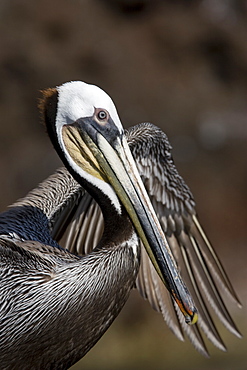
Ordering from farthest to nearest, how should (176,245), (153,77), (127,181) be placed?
1. (153,77)
2. (176,245)
3. (127,181)

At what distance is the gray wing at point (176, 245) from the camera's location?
17.6 feet

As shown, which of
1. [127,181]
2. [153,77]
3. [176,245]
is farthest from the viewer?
[153,77]

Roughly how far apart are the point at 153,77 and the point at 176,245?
466 cm

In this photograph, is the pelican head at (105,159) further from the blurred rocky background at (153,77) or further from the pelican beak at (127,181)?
the blurred rocky background at (153,77)

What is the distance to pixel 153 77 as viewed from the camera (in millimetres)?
9875

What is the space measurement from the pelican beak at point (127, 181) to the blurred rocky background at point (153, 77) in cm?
500

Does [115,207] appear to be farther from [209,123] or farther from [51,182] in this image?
[209,123]

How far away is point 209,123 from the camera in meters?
9.66

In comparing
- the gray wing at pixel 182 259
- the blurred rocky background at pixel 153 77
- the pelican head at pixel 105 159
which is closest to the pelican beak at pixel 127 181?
the pelican head at pixel 105 159

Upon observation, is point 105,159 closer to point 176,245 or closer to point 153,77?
point 176,245

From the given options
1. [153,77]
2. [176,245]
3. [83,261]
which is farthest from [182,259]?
[153,77]

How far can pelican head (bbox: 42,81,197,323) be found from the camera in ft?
13.0

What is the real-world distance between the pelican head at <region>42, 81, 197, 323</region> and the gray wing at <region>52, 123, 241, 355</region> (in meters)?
1.15

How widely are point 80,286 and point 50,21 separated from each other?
6.38 m
